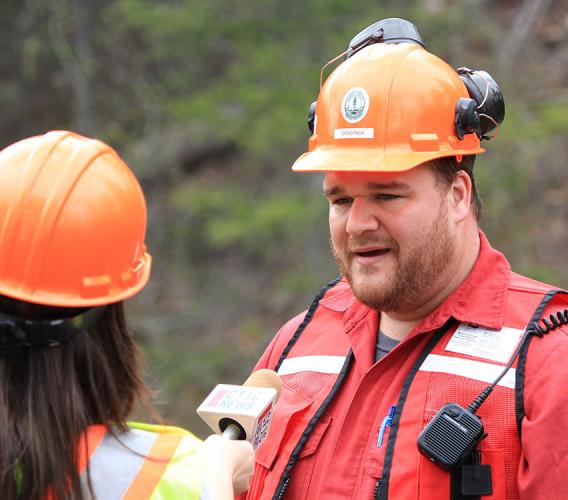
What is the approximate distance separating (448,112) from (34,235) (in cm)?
156

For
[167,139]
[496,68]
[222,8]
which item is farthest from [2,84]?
[496,68]

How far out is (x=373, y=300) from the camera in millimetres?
3107

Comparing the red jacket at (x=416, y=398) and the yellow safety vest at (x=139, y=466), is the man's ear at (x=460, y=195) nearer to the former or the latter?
the red jacket at (x=416, y=398)

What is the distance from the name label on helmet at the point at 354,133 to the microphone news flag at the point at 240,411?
98cm

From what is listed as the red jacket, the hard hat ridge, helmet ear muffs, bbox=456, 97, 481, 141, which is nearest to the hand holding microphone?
Answer: the red jacket

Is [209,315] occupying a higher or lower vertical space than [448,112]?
lower

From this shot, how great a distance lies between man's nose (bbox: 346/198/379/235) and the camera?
3051mm

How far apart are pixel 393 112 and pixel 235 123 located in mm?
6130

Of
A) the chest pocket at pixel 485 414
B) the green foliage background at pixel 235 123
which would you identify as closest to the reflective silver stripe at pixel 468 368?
the chest pocket at pixel 485 414

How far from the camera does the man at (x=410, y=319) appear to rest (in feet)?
8.96

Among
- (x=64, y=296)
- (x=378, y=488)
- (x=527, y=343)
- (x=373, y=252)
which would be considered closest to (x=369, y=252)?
(x=373, y=252)

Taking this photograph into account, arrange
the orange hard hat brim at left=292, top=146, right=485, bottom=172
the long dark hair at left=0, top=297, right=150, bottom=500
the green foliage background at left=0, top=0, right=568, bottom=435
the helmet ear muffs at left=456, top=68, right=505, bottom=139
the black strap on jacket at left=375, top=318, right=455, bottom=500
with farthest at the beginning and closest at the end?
1. the green foliage background at left=0, top=0, right=568, bottom=435
2. the helmet ear muffs at left=456, top=68, right=505, bottom=139
3. the orange hard hat brim at left=292, top=146, right=485, bottom=172
4. the black strap on jacket at left=375, top=318, right=455, bottom=500
5. the long dark hair at left=0, top=297, right=150, bottom=500

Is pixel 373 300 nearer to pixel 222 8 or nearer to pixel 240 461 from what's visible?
pixel 240 461

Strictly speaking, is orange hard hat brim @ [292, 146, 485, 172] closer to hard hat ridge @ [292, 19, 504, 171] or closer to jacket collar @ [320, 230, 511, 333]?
hard hat ridge @ [292, 19, 504, 171]
